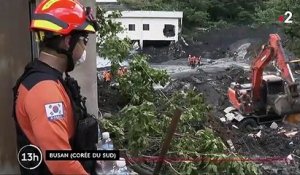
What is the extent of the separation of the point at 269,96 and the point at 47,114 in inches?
473

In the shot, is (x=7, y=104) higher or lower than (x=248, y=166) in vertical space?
higher

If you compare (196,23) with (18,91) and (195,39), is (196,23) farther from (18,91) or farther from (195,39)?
(18,91)

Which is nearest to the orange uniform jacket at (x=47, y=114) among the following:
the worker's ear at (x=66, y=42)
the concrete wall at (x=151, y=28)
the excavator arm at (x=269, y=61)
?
the worker's ear at (x=66, y=42)

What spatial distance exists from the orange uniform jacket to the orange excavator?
11227 millimetres

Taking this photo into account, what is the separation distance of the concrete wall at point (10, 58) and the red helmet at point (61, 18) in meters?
1.15

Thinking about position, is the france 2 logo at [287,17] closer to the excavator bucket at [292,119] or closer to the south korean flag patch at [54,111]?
the excavator bucket at [292,119]

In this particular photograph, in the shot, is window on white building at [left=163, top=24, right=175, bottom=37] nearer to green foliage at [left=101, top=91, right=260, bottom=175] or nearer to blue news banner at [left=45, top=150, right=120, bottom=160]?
green foliage at [left=101, top=91, right=260, bottom=175]

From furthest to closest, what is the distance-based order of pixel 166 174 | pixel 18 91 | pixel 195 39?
pixel 195 39 < pixel 166 174 < pixel 18 91

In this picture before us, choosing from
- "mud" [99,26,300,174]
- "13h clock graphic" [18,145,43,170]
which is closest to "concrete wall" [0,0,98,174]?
"13h clock graphic" [18,145,43,170]

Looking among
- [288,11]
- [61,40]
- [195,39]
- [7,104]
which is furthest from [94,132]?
[195,39]

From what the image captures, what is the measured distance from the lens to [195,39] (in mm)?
38594

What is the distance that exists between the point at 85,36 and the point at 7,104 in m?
1.29

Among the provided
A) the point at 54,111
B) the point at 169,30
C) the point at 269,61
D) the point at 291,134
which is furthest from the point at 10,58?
the point at 169,30

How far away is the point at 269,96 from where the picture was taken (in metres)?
13.5
